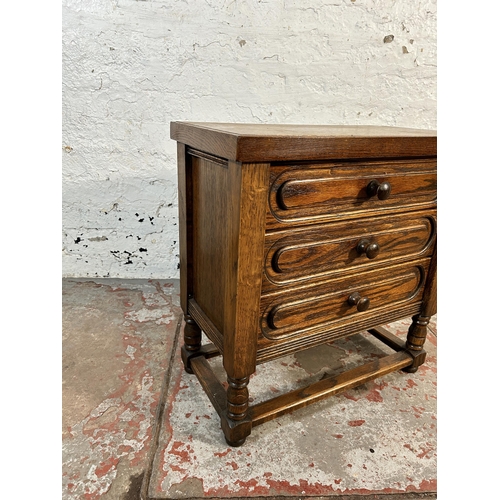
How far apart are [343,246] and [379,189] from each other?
21 cm

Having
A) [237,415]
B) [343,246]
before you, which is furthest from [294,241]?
[237,415]

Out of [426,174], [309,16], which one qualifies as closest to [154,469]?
[426,174]

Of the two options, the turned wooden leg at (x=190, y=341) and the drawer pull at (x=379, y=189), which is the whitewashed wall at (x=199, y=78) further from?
the drawer pull at (x=379, y=189)

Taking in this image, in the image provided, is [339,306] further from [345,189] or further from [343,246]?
[345,189]

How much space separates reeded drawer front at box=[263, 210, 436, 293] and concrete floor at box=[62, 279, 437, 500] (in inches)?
22.6

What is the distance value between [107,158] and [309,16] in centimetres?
131

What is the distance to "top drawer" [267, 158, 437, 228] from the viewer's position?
1090mm

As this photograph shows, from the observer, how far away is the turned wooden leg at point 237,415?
1254mm

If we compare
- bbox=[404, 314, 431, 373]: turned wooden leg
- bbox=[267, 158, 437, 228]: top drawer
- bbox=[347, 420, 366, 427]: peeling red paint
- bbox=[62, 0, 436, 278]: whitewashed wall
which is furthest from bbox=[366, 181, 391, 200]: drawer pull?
bbox=[62, 0, 436, 278]: whitewashed wall

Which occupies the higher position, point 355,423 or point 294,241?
point 294,241

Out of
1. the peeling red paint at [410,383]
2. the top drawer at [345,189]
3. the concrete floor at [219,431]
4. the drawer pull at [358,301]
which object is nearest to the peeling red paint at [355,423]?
the concrete floor at [219,431]

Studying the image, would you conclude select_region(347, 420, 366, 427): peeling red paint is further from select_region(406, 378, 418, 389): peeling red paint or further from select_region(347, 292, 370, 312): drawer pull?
select_region(347, 292, 370, 312): drawer pull

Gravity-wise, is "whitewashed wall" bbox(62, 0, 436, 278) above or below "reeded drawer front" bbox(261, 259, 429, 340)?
above

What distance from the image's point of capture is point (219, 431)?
4.52ft
